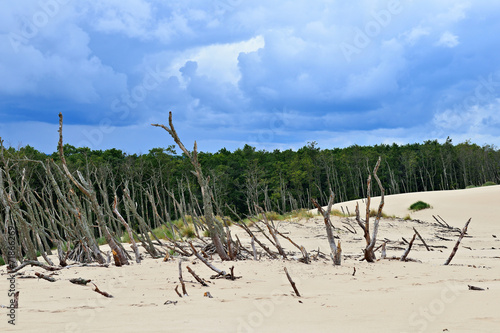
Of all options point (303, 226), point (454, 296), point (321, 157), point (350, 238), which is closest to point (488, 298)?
point (454, 296)

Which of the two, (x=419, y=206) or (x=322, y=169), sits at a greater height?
(x=322, y=169)

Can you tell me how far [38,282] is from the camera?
556 cm

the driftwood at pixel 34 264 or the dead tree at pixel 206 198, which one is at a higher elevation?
the dead tree at pixel 206 198

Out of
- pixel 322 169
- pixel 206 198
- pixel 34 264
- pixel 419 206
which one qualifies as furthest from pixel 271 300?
pixel 322 169

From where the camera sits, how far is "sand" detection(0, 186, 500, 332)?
3338mm

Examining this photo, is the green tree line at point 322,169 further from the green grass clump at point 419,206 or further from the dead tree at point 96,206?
the dead tree at point 96,206

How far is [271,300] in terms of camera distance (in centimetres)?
436

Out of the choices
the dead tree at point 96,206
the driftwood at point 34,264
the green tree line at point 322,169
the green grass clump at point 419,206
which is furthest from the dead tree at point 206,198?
the green tree line at point 322,169

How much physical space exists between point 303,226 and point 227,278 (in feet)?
42.2

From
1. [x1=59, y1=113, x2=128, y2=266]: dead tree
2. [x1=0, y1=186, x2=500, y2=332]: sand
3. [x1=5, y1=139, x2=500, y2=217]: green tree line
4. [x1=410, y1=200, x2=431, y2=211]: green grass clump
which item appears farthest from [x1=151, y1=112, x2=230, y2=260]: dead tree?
[x1=5, y1=139, x2=500, y2=217]: green tree line

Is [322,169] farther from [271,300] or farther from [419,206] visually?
[271,300]

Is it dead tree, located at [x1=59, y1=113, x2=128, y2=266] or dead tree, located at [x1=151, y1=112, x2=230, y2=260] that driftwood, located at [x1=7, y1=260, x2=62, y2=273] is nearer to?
dead tree, located at [x1=59, y1=113, x2=128, y2=266]

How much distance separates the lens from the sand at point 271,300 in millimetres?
3338

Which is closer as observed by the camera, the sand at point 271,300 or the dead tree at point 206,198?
the sand at point 271,300
